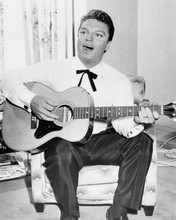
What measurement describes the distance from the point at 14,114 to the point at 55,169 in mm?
332

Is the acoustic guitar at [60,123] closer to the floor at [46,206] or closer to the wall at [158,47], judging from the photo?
the floor at [46,206]

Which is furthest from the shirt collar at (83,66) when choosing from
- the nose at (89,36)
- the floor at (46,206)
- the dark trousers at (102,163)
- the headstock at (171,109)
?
the floor at (46,206)

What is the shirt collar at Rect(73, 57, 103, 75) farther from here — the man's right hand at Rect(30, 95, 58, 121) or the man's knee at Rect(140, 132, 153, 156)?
the man's knee at Rect(140, 132, 153, 156)

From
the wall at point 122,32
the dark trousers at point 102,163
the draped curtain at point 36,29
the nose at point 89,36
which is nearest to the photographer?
the dark trousers at point 102,163

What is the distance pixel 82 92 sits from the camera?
4.96 ft

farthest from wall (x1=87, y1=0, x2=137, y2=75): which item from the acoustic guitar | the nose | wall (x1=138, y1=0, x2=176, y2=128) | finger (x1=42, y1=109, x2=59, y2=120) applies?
finger (x1=42, y1=109, x2=59, y2=120)

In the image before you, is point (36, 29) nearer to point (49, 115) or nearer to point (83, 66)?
point (83, 66)

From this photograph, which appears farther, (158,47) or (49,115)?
(158,47)

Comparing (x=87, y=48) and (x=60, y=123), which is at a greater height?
(x=87, y=48)

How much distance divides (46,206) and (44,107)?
51 cm

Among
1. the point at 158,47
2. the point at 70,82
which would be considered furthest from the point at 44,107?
the point at 158,47

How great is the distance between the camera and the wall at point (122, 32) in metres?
1.68

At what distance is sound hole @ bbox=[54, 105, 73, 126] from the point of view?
1.49 m

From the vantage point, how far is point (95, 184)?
158cm
